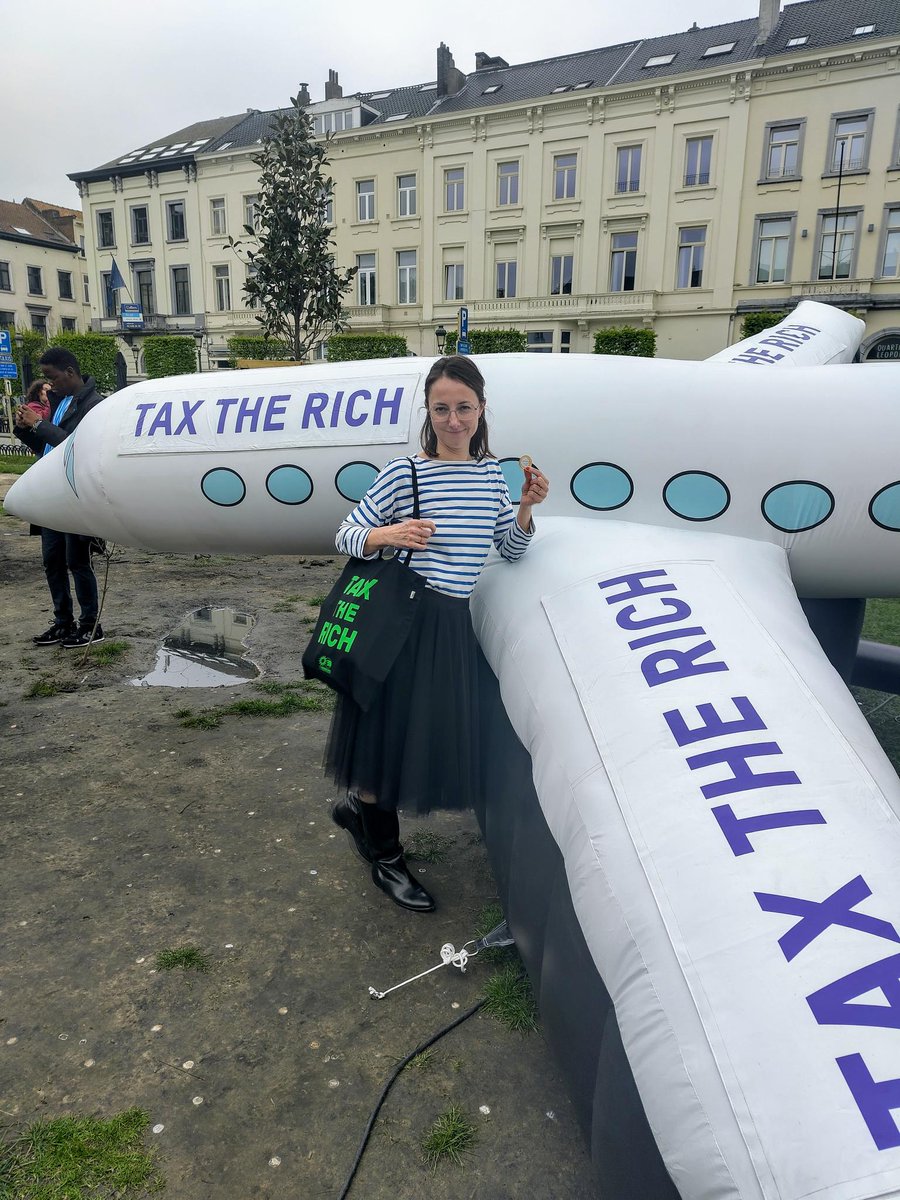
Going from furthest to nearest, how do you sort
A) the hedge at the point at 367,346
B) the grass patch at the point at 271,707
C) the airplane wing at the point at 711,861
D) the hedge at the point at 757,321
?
the hedge at the point at 367,346
the hedge at the point at 757,321
the grass patch at the point at 271,707
the airplane wing at the point at 711,861

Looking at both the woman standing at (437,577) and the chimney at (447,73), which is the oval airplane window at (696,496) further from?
the chimney at (447,73)

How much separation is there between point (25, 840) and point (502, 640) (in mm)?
2300

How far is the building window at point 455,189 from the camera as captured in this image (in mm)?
31594

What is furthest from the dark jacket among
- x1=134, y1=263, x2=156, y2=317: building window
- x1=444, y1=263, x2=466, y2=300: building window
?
x1=134, y1=263, x2=156, y2=317: building window

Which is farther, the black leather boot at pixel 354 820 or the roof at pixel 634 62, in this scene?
the roof at pixel 634 62

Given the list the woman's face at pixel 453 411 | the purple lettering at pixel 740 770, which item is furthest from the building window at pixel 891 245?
the purple lettering at pixel 740 770

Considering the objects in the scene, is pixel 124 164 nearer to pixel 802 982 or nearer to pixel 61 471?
pixel 61 471

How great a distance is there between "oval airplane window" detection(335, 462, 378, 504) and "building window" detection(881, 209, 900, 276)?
96.0 feet

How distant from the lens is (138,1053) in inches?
90.5

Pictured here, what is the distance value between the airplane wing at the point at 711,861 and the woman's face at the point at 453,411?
0.51 metres

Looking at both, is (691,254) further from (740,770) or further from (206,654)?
(740,770)

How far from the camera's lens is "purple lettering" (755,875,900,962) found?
4.71 ft

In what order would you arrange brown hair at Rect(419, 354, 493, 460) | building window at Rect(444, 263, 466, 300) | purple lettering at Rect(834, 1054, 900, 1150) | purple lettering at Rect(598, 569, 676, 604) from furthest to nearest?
building window at Rect(444, 263, 466, 300) → brown hair at Rect(419, 354, 493, 460) → purple lettering at Rect(598, 569, 676, 604) → purple lettering at Rect(834, 1054, 900, 1150)

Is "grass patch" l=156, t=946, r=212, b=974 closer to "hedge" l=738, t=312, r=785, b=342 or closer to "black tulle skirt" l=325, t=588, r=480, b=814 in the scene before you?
"black tulle skirt" l=325, t=588, r=480, b=814
